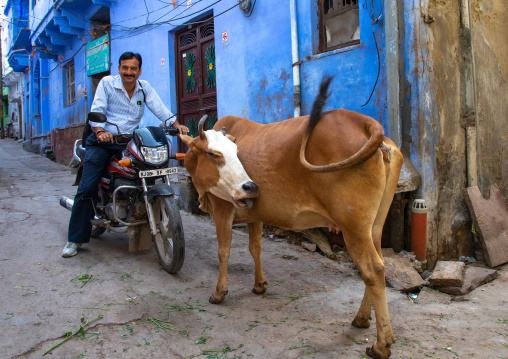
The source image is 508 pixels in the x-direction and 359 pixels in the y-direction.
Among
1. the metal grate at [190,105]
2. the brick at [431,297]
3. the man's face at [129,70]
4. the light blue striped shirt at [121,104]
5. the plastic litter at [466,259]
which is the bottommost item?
the brick at [431,297]

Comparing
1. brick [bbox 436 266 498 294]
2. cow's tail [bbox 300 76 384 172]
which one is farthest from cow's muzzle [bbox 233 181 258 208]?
brick [bbox 436 266 498 294]

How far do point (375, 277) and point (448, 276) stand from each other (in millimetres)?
1737

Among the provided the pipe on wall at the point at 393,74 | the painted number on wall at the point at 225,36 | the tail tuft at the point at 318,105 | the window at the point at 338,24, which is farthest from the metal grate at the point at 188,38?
the tail tuft at the point at 318,105

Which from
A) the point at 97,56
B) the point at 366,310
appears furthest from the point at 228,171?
the point at 97,56

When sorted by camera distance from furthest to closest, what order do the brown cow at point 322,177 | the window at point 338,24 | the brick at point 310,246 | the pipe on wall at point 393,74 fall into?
1. the window at point 338,24
2. the brick at point 310,246
3. the pipe on wall at point 393,74
4. the brown cow at point 322,177

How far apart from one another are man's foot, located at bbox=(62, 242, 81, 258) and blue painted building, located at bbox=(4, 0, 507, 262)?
3147mm

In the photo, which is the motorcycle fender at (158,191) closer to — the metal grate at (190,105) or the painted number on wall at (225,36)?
the painted number on wall at (225,36)

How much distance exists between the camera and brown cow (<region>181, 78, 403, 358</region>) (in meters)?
2.12

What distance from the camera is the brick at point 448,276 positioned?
346cm

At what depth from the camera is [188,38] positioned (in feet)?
25.6

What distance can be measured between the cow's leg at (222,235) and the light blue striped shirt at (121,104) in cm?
141

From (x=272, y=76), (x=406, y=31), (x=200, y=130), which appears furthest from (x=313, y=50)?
(x=200, y=130)

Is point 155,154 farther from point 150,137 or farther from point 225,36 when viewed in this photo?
point 225,36

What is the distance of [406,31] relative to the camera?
13.6 ft
